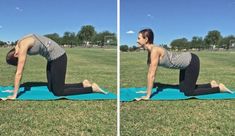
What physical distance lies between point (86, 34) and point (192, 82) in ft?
6.30

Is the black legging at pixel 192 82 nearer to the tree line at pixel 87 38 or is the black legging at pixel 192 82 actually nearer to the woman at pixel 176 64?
the woman at pixel 176 64

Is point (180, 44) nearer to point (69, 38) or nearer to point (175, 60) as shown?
point (175, 60)

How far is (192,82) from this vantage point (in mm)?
4762

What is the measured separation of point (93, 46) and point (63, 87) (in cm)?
155

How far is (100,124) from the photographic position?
10.1ft

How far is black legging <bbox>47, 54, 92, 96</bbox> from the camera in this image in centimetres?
446

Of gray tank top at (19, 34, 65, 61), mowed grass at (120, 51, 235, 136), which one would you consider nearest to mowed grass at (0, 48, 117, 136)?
mowed grass at (120, 51, 235, 136)

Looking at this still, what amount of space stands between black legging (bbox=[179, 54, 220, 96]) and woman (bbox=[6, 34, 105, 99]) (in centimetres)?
115

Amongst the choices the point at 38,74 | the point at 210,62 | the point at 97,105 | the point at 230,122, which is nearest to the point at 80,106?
the point at 97,105

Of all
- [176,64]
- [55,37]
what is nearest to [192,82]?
[176,64]

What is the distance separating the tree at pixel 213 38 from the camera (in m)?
7.15

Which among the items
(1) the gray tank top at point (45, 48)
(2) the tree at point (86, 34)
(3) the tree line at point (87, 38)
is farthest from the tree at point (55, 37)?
(1) the gray tank top at point (45, 48)

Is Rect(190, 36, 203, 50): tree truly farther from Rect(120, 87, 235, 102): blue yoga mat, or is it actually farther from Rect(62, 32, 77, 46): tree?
Rect(62, 32, 77, 46): tree

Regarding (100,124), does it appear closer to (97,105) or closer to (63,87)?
(97,105)
